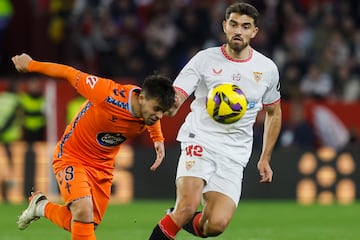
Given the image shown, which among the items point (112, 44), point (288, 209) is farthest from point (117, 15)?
point (288, 209)

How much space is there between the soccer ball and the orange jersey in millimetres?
449

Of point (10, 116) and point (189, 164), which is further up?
point (189, 164)

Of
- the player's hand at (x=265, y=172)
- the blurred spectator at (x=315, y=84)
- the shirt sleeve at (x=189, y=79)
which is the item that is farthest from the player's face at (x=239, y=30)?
the blurred spectator at (x=315, y=84)

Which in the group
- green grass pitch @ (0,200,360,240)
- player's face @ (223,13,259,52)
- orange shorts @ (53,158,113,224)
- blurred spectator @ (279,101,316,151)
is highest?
player's face @ (223,13,259,52)

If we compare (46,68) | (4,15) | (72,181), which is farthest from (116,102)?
(4,15)

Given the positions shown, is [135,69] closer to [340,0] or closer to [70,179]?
[340,0]

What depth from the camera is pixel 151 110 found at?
7785mm

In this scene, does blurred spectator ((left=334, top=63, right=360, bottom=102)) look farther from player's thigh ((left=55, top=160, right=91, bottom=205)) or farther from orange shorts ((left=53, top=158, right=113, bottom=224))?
player's thigh ((left=55, top=160, right=91, bottom=205))

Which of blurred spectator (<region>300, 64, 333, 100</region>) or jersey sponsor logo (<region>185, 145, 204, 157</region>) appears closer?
jersey sponsor logo (<region>185, 145, 204, 157</region>)

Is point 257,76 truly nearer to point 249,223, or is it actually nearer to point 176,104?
point 176,104

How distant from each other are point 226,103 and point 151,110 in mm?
833

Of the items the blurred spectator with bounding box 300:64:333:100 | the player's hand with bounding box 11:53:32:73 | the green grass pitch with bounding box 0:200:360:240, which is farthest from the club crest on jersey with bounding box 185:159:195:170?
the blurred spectator with bounding box 300:64:333:100

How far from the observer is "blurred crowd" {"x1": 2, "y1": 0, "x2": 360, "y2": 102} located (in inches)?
666

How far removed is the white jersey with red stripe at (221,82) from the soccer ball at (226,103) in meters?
0.06
